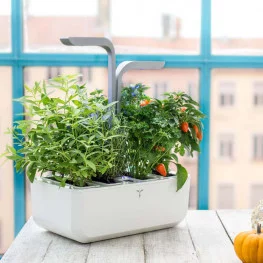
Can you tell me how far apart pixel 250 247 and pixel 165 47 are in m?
1.10

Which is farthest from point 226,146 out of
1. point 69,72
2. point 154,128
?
point 69,72

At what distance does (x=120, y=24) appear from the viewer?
2.75 meters

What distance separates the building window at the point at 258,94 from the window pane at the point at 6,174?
1082 mm

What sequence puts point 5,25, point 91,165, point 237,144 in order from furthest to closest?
1. point 237,144
2. point 5,25
3. point 91,165

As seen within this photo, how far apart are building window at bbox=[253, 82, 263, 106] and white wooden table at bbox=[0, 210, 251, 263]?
0.57 metres

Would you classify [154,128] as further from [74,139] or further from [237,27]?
[237,27]

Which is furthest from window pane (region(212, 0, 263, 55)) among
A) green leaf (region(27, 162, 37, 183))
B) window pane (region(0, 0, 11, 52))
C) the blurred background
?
green leaf (region(27, 162, 37, 183))

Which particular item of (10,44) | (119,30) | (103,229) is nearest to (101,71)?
(119,30)

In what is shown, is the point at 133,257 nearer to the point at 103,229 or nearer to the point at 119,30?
the point at 103,229

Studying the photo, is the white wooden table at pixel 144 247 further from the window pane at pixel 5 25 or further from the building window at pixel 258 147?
the window pane at pixel 5 25

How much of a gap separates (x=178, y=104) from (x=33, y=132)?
57 centimetres

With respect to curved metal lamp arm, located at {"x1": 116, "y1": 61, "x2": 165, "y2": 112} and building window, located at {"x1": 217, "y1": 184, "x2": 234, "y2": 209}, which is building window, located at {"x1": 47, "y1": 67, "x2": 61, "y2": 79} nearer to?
curved metal lamp arm, located at {"x1": 116, "y1": 61, "x2": 165, "y2": 112}

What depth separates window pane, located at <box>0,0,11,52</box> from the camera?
2.70m

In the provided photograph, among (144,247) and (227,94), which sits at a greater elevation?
(227,94)
